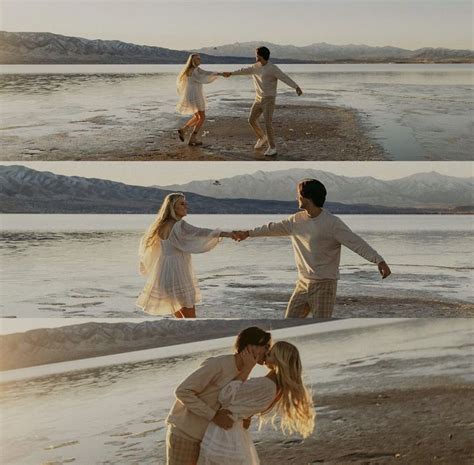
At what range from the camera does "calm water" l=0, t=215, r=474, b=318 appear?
39.1 ft

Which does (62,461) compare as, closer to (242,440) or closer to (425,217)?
(242,440)

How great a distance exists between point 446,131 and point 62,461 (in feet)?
12.2

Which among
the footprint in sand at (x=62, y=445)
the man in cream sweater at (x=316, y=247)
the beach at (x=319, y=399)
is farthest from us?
the footprint in sand at (x=62, y=445)

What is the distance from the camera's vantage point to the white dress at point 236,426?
248 inches

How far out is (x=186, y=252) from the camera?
8141 millimetres

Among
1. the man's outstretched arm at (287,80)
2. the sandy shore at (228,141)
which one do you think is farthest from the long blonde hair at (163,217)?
the sandy shore at (228,141)

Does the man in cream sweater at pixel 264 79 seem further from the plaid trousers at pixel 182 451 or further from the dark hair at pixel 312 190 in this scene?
the plaid trousers at pixel 182 451

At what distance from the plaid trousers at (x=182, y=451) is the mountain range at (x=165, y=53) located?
5.21m

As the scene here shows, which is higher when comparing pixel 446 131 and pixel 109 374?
pixel 446 131

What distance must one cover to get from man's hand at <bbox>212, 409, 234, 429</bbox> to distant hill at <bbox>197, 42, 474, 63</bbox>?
5398 mm

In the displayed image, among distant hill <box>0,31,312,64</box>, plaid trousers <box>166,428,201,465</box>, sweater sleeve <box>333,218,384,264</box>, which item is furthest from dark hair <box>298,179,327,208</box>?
distant hill <box>0,31,312,64</box>

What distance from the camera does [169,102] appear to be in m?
11.4

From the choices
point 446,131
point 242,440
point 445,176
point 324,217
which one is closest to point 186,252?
point 324,217

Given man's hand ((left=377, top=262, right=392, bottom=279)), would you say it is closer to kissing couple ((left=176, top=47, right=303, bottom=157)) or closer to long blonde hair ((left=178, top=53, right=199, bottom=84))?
kissing couple ((left=176, top=47, right=303, bottom=157))
